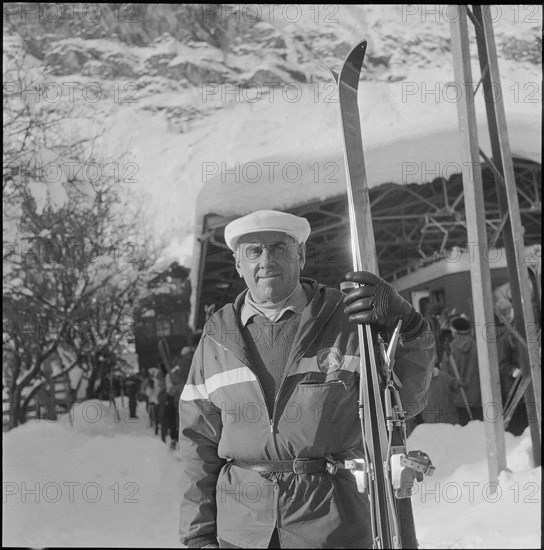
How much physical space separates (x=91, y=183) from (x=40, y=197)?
318 mm

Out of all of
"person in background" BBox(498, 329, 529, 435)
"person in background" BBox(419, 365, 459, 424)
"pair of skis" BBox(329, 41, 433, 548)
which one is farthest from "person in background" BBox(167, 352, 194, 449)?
"pair of skis" BBox(329, 41, 433, 548)

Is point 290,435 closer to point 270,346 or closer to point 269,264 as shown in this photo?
point 270,346

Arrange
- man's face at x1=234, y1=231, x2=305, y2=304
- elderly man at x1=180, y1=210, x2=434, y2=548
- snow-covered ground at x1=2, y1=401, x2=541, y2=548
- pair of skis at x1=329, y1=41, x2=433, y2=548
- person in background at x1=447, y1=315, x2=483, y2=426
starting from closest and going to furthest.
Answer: pair of skis at x1=329, y1=41, x2=433, y2=548
elderly man at x1=180, y1=210, x2=434, y2=548
man's face at x1=234, y1=231, x2=305, y2=304
snow-covered ground at x1=2, y1=401, x2=541, y2=548
person in background at x1=447, y1=315, x2=483, y2=426

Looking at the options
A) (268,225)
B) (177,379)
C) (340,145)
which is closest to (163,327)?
(177,379)

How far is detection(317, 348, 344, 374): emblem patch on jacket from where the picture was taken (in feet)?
4.70

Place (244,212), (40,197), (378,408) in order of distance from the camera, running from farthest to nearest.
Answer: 1. (40,197)
2. (244,212)
3. (378,408)

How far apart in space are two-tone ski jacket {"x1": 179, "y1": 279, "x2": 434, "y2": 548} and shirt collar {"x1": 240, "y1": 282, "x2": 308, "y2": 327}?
5 centimetres

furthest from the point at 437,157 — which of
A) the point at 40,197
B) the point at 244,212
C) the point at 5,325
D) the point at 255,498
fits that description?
the point at 255,498

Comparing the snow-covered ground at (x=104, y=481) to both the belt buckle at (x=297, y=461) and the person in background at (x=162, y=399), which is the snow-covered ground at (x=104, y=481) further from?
the belt buckle at (x=297, y=461)

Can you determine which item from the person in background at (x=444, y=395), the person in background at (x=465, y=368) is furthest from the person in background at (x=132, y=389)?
the person in background at (x=465, y=368)

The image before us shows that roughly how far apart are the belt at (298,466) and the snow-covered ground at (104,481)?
2346mm

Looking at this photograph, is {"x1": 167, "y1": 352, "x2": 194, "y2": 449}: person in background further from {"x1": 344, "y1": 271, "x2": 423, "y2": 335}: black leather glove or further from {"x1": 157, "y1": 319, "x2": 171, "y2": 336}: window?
{"x1": 344, "y1": 271, "x2": 423, "y2": 335}: black leather glove

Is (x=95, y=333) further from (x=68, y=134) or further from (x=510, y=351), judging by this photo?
(x=510, y=351)

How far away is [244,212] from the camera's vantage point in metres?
3.62
